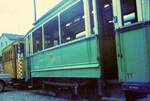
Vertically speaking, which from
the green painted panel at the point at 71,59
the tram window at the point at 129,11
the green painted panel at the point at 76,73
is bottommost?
the green painted panel at the point at 76,73

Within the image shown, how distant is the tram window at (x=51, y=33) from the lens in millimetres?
12211

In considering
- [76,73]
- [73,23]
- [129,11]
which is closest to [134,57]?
[129,11]

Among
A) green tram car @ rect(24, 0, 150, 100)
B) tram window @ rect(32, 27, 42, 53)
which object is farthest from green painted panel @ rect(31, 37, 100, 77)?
tram window @ rect(32, 27, 42, 53)

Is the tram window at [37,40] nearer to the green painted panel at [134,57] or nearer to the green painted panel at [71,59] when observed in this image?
the green painted panel at [71,59]

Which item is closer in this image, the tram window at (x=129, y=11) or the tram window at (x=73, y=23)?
the tram window at (x=129, y=11)

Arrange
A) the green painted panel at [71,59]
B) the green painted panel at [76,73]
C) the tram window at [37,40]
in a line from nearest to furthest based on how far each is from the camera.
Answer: the green painted panel at [76,73], the green painted panel at [71,59], the tram window at [37,40]

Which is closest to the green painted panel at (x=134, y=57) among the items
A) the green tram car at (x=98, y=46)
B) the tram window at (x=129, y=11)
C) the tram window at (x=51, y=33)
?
the green tram car at (x=98, y=46)

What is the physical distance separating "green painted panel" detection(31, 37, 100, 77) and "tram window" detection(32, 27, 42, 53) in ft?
1.96

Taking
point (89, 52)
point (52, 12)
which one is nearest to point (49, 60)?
point (52, 12)

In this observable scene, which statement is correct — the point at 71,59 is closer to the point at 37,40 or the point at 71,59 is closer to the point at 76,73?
the point at 76,73

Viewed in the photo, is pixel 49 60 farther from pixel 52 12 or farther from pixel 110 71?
pixel 110 71

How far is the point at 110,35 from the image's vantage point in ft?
29.1

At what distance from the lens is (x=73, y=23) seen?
10.7m

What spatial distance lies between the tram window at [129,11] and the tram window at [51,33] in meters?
4.73
